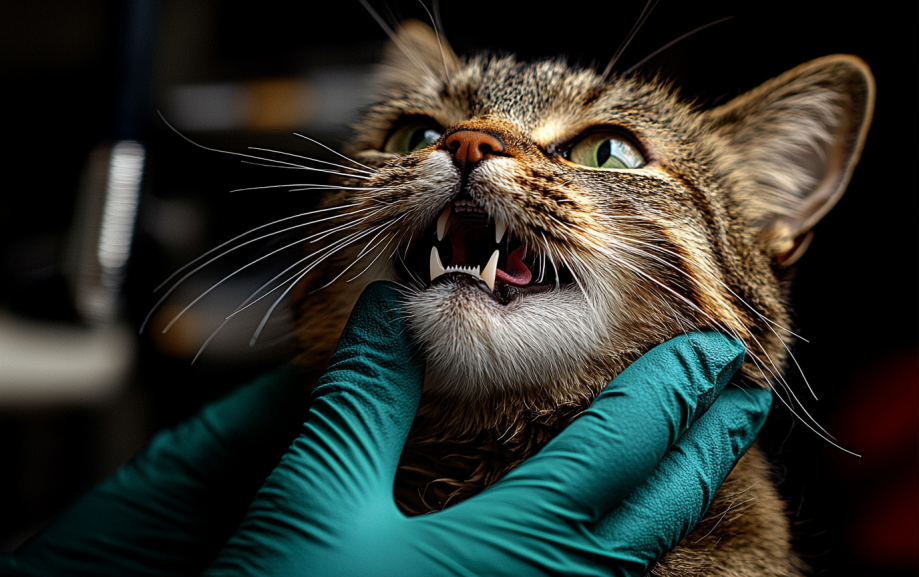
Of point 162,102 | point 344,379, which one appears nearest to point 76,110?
point 162,102

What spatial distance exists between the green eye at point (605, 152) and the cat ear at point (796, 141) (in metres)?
0.25

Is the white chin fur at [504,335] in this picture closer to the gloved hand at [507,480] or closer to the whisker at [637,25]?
the gloved hand at [507,480]

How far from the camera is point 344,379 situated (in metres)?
0.78

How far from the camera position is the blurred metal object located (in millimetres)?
1252

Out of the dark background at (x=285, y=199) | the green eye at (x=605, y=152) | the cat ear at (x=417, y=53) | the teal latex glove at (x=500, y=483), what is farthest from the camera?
the cat ear at (x=417, y=53)

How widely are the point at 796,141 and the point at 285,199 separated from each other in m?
1.25

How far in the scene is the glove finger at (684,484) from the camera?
0.68 meters

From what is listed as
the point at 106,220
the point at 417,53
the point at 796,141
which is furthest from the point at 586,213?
the point at 106,220

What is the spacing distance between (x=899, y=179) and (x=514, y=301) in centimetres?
86

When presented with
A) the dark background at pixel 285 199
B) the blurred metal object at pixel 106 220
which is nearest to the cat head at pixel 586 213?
the dark background at pixel 285 199

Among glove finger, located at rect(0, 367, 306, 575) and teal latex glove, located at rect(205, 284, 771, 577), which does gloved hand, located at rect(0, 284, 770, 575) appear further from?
glove finger, located at rect(0, 367, 306, 575)

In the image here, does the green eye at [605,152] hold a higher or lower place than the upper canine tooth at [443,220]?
higher

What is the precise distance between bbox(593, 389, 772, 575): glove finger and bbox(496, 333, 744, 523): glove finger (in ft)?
0.11

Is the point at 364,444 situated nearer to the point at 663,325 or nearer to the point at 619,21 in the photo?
the point at 663,325
